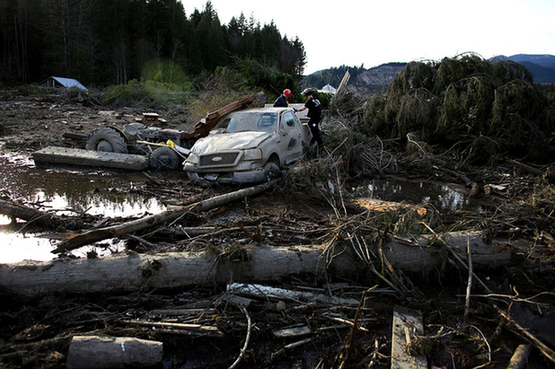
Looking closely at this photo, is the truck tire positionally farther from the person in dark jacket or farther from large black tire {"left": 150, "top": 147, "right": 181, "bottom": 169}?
large black tire {"left": 150, "top": 147, "right": 181, "bottom": 169}

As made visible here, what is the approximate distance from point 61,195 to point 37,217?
6.43ft

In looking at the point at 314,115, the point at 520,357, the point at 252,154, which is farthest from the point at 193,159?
the point at 520,357

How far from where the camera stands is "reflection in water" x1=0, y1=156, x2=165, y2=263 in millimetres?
5004

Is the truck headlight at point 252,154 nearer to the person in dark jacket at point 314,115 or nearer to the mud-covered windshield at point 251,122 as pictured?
the mud-covered windshield at point 251,122

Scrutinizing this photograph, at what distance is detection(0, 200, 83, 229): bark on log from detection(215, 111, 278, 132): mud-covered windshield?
4.75 metres

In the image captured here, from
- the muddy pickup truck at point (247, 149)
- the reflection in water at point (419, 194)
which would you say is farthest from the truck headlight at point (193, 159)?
the reflection in water at point (419, 194)

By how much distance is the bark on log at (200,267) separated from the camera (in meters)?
3.65

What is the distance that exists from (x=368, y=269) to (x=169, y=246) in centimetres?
261

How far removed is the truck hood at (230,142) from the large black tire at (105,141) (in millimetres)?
3267

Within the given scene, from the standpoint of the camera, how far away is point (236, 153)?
8.15m

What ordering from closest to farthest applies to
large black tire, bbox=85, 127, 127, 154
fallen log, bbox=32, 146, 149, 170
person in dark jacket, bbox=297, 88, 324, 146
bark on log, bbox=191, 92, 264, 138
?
1. fallen log, bbox=32, 146, 149, 170
2. bark on log, bbox=191, 92, 264, 138
3. large black tire, bbox=85, 127, 127, 154
4. person in dark jacket, bbox=297, 88, 324, 146

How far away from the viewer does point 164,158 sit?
33.1 feet

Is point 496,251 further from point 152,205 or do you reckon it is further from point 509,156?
point 509,156

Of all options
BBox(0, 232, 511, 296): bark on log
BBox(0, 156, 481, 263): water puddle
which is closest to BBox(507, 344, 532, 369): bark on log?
BBox(0, 232, 511, 296): bark on log
